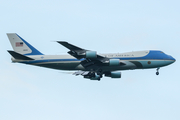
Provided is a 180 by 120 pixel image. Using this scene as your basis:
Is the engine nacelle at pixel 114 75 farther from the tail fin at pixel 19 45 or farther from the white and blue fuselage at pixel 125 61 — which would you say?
the tail fin at pixel 19 45

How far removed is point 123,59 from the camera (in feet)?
180

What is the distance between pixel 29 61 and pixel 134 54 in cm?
2003

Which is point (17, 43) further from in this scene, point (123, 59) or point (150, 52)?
point (150, 52)

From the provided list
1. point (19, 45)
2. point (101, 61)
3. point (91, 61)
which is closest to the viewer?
point (101, 61)

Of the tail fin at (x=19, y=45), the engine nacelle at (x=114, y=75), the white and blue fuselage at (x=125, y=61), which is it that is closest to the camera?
the white and blue fuselage at (x=125, y=61)

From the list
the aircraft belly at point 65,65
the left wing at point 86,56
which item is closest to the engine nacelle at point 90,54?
the left wing at point 86,56

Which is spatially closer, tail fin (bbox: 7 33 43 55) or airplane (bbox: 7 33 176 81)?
airplane (bbox: 7 33 176 81)

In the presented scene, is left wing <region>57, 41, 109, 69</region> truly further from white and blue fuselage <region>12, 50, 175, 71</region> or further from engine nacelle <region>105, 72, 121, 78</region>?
engine nacelle <region>105, 72, 121, 78</region>

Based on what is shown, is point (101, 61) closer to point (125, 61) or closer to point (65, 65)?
point (125, 61)

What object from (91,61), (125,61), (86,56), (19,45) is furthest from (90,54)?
(19,45)

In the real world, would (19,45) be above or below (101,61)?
above

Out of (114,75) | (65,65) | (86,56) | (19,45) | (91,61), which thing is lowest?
(114,75)

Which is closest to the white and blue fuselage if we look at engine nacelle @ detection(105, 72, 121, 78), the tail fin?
the tail fin

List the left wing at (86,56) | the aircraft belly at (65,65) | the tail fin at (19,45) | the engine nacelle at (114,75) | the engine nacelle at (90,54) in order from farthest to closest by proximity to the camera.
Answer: the engine nacelle at (114,75)
the tail fin at (19,45)
the aircraft belly at (65,65)
the engine nacelle at (90,54)
the left wing at (86,56)
